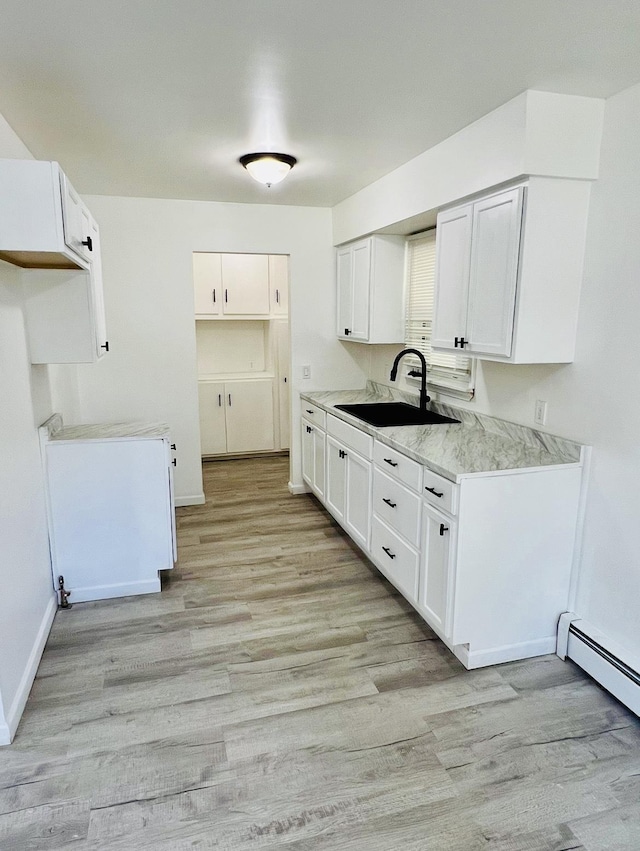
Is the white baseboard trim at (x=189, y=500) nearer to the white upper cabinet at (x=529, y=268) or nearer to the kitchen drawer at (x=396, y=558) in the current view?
the kitchen drawer at (x=396, y=558)

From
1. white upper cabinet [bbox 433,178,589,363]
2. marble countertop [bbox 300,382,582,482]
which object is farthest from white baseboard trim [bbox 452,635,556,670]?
white upper cabinet [bbox 433,178,589,363]

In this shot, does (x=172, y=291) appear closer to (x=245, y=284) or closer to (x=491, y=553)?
(x=245, y=284)

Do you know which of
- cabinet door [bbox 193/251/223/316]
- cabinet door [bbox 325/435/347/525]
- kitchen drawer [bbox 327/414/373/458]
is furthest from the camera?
cabinet door [bbox 193/251/223/316]

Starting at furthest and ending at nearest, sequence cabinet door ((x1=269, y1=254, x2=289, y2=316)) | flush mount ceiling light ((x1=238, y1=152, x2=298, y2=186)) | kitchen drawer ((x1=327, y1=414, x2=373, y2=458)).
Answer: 1. cabinet door ((x1=269, y1=254, x2=289, y2=316))
2. kitchen drawer ((x1=327, y1=414, x2=373, y2=458))
3. flush mount ceiling light ((x1=238, y1=152, x2=298, y2=186))

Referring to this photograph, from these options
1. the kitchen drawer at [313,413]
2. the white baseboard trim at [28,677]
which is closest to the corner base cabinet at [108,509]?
the white baseboard trim at [28,677]

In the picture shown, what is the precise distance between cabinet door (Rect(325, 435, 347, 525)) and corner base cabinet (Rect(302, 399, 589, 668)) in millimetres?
939

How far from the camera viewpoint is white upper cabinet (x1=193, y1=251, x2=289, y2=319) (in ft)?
17.7

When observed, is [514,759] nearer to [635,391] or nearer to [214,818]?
[214,818]

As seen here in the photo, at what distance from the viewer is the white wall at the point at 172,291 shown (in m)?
4.02

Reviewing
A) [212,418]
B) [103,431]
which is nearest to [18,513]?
[103,431]

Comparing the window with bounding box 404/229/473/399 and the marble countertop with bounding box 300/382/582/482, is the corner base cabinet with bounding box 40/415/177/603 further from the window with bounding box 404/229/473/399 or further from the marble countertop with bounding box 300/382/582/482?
the window with bounding box 404/229/473/399

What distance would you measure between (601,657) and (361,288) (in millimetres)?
2800

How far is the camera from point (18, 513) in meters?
2.30

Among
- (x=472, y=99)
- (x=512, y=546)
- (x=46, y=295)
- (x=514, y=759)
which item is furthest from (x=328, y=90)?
(x=514, y=759)
